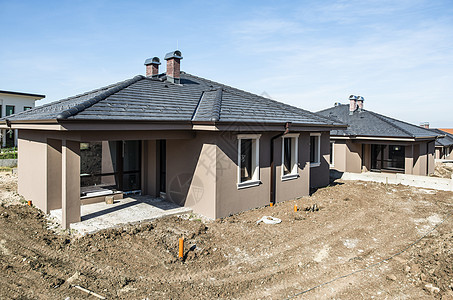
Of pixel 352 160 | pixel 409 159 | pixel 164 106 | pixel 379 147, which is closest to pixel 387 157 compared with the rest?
pixel 379 147

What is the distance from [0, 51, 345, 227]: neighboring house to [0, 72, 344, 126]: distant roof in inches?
1.4

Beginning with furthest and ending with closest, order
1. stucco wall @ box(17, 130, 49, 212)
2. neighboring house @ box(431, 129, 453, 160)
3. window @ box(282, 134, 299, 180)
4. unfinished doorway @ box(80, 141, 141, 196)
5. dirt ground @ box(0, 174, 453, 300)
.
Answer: neighboring house @ box(431, 129, 453, 160) → window @ box(282, 134, 299, 180) → unfinished doorway @ box(80, 141, 141, 196) → stucco wall @ box(17, 130, 49, 212) → dirt ground @ box(0, 174, 453, 300)

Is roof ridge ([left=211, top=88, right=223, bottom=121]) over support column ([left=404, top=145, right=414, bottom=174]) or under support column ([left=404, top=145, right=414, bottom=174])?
over

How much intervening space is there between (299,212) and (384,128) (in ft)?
40.8

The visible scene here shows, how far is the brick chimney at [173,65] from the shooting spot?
12.6 m

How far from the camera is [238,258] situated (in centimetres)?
664

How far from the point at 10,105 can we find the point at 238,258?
99.3 feet

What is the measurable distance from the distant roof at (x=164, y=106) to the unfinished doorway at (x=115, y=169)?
2.33 meters

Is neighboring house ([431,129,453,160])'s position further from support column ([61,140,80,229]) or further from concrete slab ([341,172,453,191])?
support column ([61,140,80,229])

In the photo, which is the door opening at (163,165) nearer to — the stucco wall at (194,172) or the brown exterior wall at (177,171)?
the brown exterior wall at (177,171)

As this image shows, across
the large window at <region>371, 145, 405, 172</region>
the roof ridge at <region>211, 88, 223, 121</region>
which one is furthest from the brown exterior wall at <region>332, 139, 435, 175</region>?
the roof ridge at <region>211, 88, 223, 121</region>

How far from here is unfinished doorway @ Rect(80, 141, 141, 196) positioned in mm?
11422

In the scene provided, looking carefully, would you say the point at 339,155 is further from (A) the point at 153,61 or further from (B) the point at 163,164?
(A) the point at 153,61

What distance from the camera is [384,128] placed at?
19078 mm
